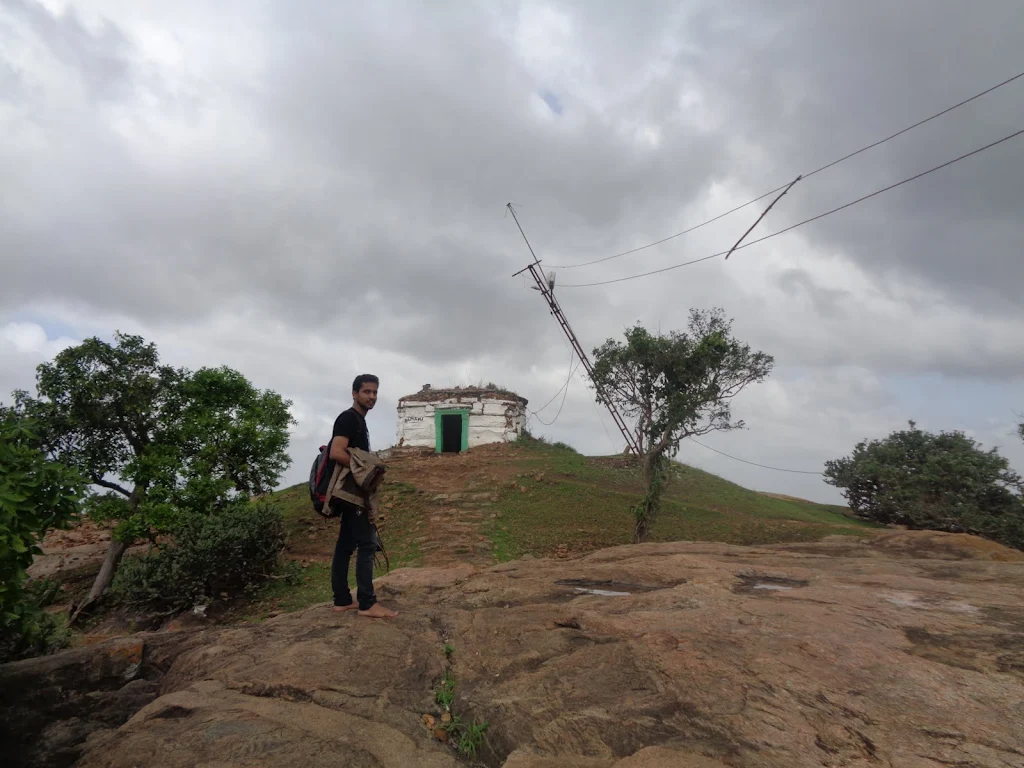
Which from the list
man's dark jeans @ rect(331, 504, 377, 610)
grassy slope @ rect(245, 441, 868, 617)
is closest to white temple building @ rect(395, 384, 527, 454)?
grassy slope @ rect(245, 441, 868, 617)

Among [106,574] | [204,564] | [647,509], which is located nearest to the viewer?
[204,564]

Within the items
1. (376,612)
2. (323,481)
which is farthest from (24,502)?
(376,612)

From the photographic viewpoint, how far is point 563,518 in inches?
683

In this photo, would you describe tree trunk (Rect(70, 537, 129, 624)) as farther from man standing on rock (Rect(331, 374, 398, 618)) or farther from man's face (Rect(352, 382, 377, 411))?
man's face (Rect(352, 382, 377, 411))

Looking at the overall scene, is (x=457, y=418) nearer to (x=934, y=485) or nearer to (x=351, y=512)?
(x=934, y=485)

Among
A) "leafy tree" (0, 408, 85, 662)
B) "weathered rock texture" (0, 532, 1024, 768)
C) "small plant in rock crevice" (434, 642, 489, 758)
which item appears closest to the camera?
"weathered rock texture" (0, 532, 1024, 768)

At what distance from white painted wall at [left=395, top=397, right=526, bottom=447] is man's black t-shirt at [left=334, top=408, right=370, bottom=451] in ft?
72.6

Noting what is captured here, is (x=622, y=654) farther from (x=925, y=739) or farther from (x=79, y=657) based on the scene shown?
(x=79, y=657)

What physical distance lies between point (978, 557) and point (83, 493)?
11.0 metres

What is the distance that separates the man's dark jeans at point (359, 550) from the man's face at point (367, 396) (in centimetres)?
90

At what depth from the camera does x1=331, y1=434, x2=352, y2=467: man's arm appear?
5.12m

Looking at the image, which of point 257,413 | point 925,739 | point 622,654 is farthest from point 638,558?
point 257,413

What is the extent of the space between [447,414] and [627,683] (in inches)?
972

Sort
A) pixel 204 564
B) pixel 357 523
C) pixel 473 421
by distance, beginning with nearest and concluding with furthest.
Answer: pixel 357 523, pixel 204 564, pixel 473 421
